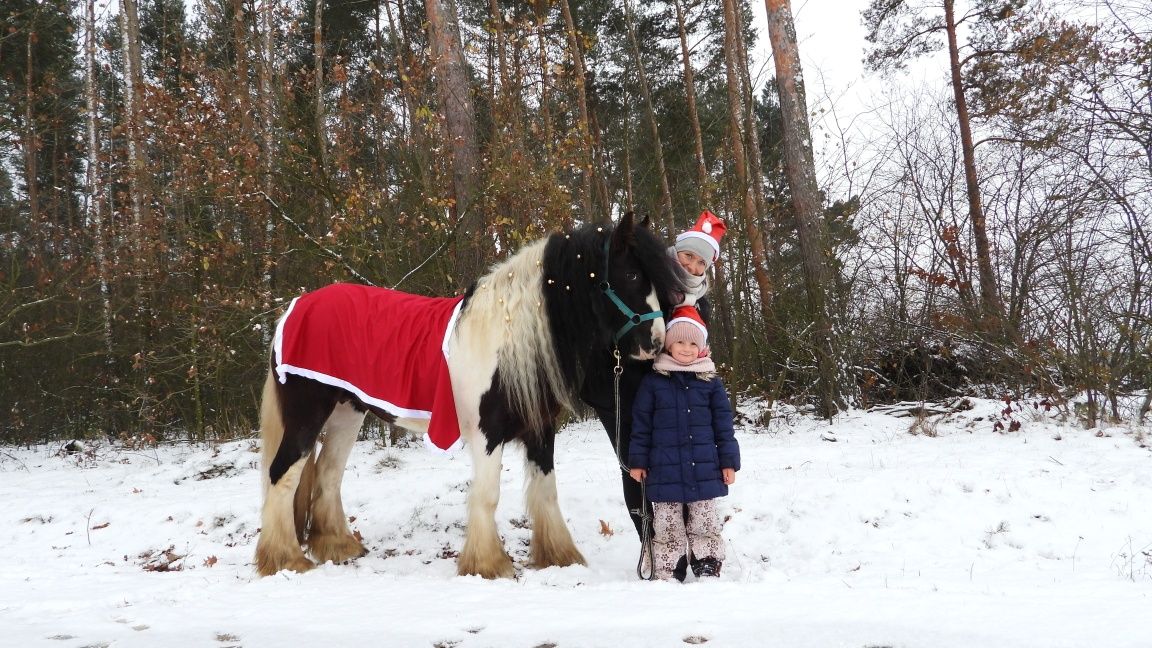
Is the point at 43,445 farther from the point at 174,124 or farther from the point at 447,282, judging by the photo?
the point at 447,282

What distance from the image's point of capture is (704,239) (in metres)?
3.65

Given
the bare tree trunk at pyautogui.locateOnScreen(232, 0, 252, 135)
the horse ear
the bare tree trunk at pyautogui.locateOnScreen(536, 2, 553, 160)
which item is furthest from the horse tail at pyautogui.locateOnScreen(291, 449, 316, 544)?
the bare tree trunk at pyautogui.locateOnScreen(232, 0, 252, 135)

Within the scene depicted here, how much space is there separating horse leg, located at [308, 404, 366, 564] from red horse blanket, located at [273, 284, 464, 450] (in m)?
0.48

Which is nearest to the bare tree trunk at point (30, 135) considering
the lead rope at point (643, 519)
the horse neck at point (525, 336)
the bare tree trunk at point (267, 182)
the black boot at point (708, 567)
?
the bare tree trunk at point (267, 182)

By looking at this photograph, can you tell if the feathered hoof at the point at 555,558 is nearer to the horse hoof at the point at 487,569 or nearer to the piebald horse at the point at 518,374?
the piebald horse at the point at 518,374

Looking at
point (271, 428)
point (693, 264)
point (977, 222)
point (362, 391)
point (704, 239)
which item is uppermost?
point (977, 222)

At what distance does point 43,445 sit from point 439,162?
7357mm

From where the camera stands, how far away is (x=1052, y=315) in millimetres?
6867

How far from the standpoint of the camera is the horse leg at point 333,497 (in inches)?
165

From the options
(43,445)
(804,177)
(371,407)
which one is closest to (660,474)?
(371,407)

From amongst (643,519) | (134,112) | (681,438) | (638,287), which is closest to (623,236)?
(638,287)

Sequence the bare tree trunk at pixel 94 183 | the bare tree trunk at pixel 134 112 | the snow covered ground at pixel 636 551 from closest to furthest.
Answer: the snow covered ground at pixel 636 551
the bare tree trunk at pixel 134 112
the bare tree trunk at pixel 94 183

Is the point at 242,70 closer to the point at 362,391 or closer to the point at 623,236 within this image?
the point at 362,391

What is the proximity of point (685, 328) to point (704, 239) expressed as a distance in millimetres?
545
